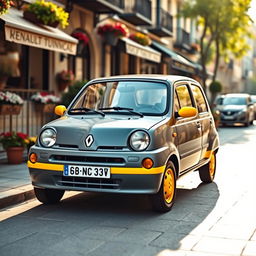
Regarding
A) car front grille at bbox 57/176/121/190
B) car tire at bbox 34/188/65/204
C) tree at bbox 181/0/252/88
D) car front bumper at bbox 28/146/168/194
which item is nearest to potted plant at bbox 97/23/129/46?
tree at bbox 181/0/252/88

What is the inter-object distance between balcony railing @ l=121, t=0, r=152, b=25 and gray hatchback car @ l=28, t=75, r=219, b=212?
16.3 m

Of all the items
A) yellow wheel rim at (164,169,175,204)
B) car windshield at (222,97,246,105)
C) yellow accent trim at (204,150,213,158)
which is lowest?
yellow wheel rim at (164,169,175,204)

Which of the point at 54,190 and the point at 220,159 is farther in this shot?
the point at 220,159

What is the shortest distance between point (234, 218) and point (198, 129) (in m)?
1.93

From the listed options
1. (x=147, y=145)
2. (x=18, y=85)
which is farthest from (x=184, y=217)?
(x=18, y=85)

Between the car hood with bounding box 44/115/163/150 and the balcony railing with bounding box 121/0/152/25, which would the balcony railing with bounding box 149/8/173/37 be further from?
the car hood with bounding box 44/115/163/150

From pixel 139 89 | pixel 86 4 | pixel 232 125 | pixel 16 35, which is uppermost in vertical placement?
pixel 86 4

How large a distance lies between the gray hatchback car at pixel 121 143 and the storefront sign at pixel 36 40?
4.14m

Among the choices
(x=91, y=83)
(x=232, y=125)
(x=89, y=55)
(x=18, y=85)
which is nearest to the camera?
(x=91, y=83)

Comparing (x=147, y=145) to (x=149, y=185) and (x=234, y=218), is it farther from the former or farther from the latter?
(x=234, y=218)

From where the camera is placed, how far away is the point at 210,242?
5152mm

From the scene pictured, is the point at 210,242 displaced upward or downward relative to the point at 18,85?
downward

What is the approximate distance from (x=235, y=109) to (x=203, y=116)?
1753 cm

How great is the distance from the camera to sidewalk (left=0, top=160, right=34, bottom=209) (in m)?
6.93
